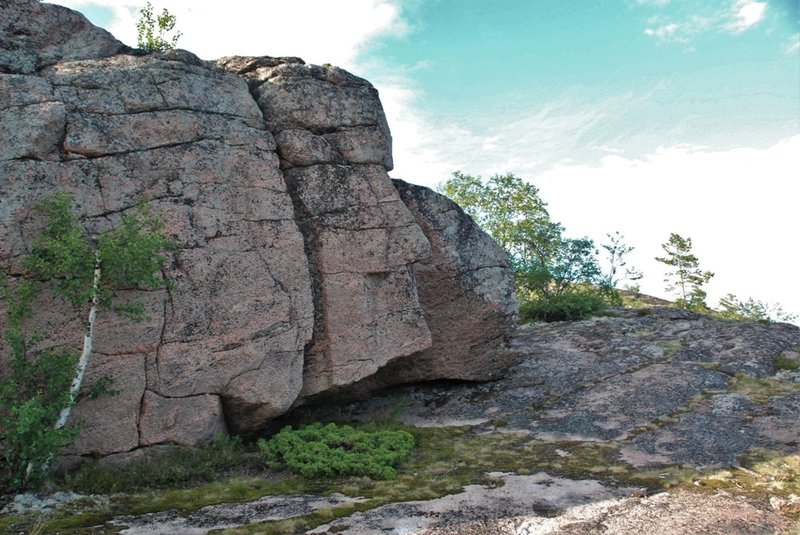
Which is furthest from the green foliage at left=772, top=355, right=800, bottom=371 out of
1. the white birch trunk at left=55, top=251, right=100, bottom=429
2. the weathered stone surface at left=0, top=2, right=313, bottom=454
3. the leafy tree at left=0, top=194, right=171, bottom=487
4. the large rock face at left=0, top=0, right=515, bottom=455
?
the white birch trunk at left=55, top=251, right=100, bottom=429

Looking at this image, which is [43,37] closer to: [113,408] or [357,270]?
[113,408]

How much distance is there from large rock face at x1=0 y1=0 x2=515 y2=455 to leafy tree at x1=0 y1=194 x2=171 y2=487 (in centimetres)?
59

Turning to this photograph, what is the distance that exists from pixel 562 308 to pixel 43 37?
23178mm

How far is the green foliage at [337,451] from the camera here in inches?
550

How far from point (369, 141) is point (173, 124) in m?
5.45

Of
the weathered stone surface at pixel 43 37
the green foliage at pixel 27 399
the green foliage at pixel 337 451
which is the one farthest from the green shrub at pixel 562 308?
the green foliage at pixel 27 399

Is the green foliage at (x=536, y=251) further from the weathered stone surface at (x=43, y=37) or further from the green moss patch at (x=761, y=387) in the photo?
the weathered stone surface at (x=43, y=37)

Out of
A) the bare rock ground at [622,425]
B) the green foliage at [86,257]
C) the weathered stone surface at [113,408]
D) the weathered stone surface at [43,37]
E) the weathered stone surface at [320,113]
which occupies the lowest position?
the bare rock ground at [622,425]

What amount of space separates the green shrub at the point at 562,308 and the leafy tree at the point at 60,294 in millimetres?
21306

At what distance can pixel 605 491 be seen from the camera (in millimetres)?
12367

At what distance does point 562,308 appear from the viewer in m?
31.2

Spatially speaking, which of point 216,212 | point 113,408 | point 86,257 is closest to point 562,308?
point 216,212

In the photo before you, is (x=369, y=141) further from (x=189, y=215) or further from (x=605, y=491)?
(x=605, y=491)

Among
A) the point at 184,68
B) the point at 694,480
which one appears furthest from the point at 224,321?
the point at 694,480
